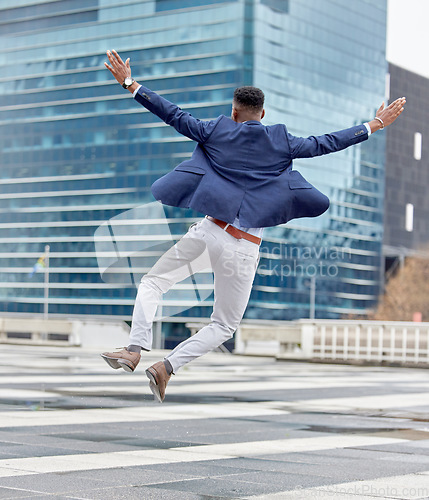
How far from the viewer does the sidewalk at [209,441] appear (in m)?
6.32

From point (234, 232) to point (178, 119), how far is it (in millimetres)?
657

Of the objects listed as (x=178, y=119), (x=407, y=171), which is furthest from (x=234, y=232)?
(x=407, y=171)

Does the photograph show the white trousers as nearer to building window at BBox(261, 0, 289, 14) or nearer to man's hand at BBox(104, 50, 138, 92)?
man's hand at BBox(104, 50, 138, 92)

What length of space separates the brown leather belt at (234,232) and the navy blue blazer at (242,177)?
0.37 feet

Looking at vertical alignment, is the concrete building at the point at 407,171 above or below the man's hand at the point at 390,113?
above

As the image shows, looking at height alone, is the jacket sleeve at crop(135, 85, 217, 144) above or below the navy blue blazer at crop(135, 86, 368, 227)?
above

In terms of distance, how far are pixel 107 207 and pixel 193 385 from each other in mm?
92330

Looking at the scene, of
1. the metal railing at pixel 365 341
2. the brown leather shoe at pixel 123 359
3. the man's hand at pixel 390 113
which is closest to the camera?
the brown leather shoe at pixel 123 359

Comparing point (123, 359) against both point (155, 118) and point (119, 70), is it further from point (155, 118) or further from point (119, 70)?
point (155, 118)

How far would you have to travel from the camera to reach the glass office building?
101 metres

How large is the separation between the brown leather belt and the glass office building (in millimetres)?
87146

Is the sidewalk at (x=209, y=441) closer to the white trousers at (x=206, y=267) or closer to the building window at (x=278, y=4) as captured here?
the white trousers at (x=206, y=267)

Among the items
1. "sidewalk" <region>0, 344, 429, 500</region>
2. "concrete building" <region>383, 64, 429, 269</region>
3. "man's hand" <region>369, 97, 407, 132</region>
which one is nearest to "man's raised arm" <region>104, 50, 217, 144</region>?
"man's hand" <region>369, 97, 407, 132</region>

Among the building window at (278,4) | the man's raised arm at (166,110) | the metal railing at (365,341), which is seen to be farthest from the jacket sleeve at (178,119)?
the building window at (278,4)
